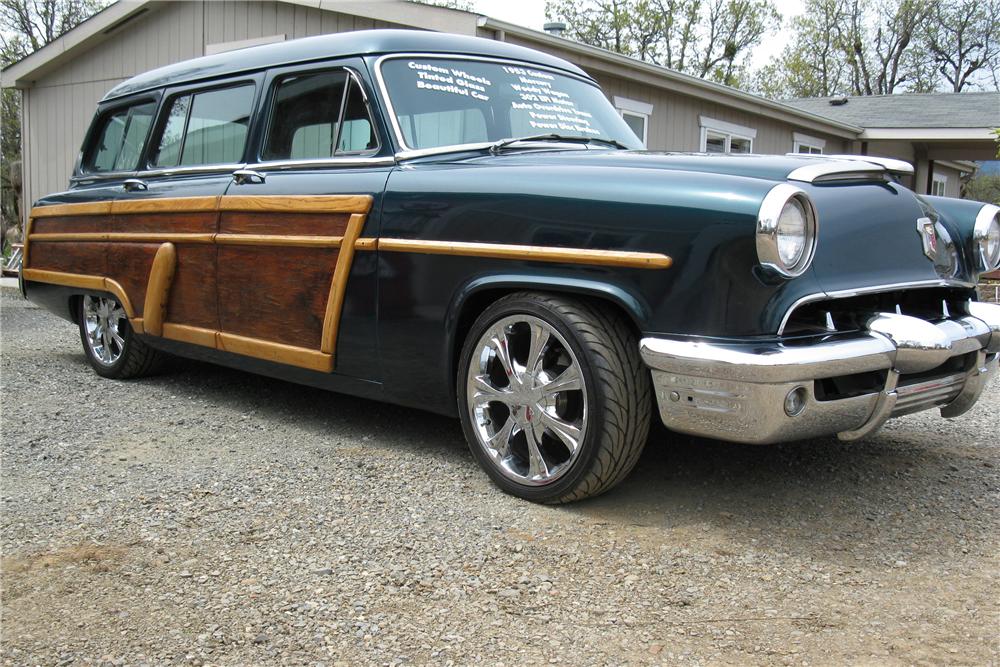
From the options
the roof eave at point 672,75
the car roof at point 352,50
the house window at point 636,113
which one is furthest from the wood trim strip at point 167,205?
the house window at point 636,113

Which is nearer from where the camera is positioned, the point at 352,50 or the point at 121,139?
the point at 352,50

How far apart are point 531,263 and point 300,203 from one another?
4.37ft

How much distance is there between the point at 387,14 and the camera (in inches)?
391

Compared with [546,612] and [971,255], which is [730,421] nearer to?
[546,612]

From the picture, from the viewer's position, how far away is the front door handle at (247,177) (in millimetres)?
4406

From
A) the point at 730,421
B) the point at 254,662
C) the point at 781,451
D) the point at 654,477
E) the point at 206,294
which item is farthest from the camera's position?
the point at 206,294

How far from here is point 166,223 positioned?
4.89 metres

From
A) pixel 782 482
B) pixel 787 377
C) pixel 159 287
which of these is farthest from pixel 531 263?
pixel 159 287

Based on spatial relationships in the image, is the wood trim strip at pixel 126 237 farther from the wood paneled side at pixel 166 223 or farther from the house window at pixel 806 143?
the house window at pixel 806 143

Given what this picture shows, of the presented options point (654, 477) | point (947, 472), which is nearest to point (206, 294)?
point (654, 477)

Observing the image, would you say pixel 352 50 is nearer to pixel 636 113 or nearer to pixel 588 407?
pixel 588 407

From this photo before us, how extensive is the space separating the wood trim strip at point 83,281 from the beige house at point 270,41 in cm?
508

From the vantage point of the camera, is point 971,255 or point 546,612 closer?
point 546,612

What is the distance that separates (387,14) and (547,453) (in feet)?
25.4
